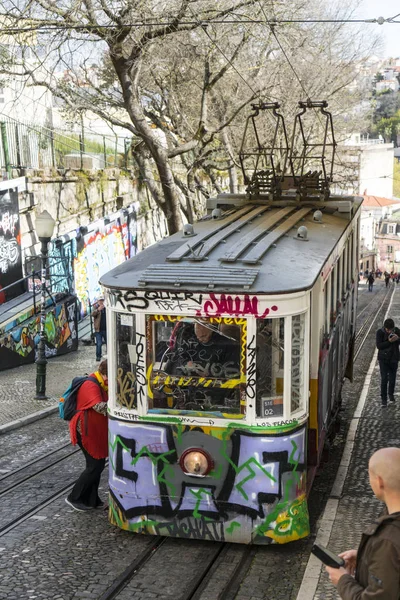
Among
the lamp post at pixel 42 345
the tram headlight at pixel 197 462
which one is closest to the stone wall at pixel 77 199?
the lamp post at pixel 42 345

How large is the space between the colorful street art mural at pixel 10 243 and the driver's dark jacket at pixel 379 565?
1688 centimetres

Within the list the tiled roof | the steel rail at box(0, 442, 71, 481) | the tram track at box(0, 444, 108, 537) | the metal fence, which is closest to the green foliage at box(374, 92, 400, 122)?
the tiled roof

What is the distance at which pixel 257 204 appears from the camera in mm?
12047

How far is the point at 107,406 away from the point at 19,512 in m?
1.67

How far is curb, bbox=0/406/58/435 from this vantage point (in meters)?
13.1

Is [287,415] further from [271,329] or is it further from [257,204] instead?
[257,204]

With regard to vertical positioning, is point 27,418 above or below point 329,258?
below

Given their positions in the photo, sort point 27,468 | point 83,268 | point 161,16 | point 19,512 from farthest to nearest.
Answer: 1. point 83,268
2. point 161,16
3. point 27,468
4. point 19,512

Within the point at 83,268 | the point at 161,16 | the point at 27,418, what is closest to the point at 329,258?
the point at 27,418

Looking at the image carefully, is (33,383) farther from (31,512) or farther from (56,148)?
(56,148)

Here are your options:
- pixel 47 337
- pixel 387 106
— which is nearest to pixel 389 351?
pixel 47 337

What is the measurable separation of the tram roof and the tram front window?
1.12 feet

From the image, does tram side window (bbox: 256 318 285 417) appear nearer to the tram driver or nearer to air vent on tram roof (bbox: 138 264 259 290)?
the tram driver

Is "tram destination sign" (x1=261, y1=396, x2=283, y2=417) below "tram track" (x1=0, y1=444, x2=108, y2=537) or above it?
above
